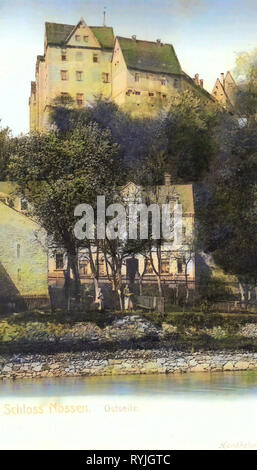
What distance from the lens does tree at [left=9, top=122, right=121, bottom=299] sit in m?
9.41

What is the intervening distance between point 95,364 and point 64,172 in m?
2.09

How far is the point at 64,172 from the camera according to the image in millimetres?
9438

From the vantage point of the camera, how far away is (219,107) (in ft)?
31.5

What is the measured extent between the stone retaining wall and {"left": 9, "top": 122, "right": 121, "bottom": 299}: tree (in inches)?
45.8

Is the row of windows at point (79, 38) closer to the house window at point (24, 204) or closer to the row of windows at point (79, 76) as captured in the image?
the row of windows at point (79, 76)

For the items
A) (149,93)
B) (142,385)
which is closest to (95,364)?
(142,385)

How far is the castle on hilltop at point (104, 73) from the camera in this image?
9195mm

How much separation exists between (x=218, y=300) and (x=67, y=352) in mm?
1739

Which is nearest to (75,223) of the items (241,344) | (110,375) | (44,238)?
(44,238)

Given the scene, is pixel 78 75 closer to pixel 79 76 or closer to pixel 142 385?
pixel 79 76

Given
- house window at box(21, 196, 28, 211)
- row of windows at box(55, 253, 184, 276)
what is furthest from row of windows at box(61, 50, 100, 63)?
row of windows at box(55, 253, 184, 276)

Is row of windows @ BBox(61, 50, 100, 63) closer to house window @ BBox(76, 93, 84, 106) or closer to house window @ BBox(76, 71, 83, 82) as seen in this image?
house window @ BBox(76, 71, 83, 82)

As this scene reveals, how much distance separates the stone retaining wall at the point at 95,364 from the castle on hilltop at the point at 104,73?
8.13 feet

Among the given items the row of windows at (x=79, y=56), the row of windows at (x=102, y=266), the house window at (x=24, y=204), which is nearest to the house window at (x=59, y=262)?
the row of windows at (x=102, y=266)
